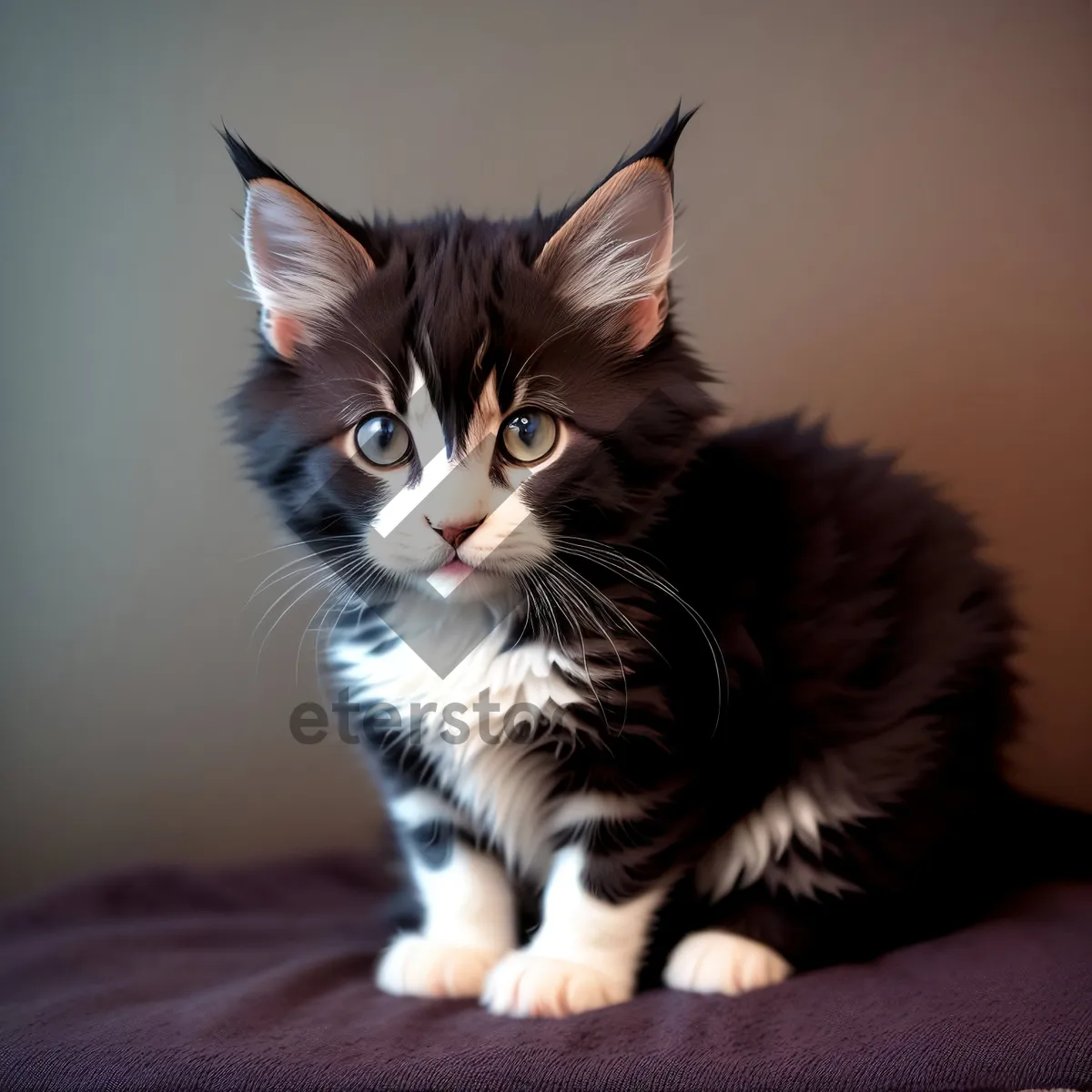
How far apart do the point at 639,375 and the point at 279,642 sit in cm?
78

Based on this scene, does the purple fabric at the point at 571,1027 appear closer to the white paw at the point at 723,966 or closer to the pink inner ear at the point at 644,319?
the white paw at the point at 723,966

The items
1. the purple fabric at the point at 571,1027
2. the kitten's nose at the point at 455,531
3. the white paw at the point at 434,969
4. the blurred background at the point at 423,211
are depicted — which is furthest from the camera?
the blurred background at the point at 423,211

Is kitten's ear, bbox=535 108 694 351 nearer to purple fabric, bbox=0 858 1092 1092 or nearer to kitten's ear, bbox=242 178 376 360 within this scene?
kitten's ear, bbox=242 178 376 360

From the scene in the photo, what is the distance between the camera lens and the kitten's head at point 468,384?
0.97m

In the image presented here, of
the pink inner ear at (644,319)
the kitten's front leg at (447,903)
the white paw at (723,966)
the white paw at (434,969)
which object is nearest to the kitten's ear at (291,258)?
the pink inner ear at (644,319)

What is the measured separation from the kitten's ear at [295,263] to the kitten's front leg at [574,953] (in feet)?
2.10

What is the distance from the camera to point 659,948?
1.09m

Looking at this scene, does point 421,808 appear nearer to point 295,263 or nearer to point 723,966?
point 723,966

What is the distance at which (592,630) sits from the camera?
104 cm

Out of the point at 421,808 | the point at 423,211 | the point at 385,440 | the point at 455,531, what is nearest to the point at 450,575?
the point at 455,531

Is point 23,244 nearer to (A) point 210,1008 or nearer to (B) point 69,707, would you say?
(B) point 69,707

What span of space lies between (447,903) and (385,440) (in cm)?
53

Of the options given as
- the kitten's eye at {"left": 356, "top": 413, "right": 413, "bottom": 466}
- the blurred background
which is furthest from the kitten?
the blurred background

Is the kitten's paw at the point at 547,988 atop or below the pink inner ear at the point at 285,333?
below
